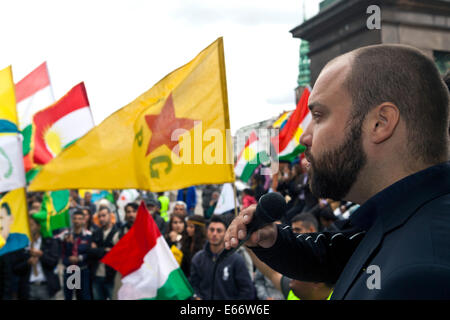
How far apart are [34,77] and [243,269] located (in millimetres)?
6285

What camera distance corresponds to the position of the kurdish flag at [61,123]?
7.27 metres

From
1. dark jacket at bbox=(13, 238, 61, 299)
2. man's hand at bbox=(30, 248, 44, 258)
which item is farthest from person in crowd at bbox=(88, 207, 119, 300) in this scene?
man's hand at bbox=(30, 248, 44, 258)

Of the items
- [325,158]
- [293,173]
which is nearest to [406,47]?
[325,158]

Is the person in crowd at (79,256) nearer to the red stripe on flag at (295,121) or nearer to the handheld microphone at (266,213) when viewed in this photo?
the red stripe on flag at (295,121)

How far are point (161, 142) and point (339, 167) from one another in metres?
3.29

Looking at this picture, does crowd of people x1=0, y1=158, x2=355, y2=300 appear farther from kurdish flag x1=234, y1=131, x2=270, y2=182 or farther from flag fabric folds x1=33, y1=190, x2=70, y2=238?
kurdish flag x1=234, y1=131, x2=270, y2=182

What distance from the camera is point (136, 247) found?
4.97m

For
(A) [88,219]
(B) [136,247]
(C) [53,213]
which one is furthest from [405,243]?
(A) [88,219]

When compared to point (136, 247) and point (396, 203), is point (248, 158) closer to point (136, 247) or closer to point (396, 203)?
point (136, 247)

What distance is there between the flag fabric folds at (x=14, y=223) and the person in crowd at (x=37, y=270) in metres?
1.31

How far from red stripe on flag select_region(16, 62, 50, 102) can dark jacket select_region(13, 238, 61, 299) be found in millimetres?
3100
